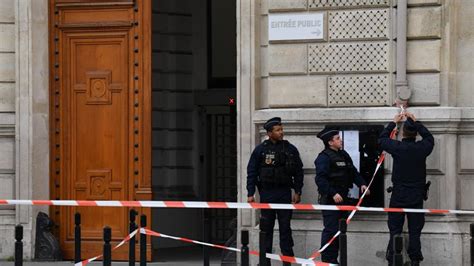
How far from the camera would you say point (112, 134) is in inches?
739

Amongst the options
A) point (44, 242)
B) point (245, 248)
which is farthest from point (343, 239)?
point (44, 242)

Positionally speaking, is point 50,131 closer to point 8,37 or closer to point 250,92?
point 8,37

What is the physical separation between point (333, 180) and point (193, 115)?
18.9 feet

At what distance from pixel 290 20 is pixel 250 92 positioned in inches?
42.7

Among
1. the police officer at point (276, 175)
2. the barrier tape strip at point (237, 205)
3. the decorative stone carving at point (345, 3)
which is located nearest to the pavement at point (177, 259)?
the police officer at point (276, 175)

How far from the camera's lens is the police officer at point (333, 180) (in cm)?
1609

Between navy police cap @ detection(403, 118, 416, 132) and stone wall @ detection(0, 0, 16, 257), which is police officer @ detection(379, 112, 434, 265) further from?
stone wall @ detection(0, 0, 16, 257)

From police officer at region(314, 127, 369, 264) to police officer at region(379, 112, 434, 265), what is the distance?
0.59 metres

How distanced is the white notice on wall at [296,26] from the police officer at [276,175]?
52.3 inches

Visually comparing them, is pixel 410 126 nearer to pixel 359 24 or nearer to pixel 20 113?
pixel 359 24

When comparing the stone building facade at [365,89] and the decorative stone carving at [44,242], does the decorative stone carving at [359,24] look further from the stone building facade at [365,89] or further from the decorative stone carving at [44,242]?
the decorative stone carving at [44,242]

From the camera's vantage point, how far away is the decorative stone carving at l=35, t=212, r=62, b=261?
1852cm

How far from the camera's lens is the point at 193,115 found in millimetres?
21562

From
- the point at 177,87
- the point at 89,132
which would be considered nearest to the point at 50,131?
the point at 89,132
